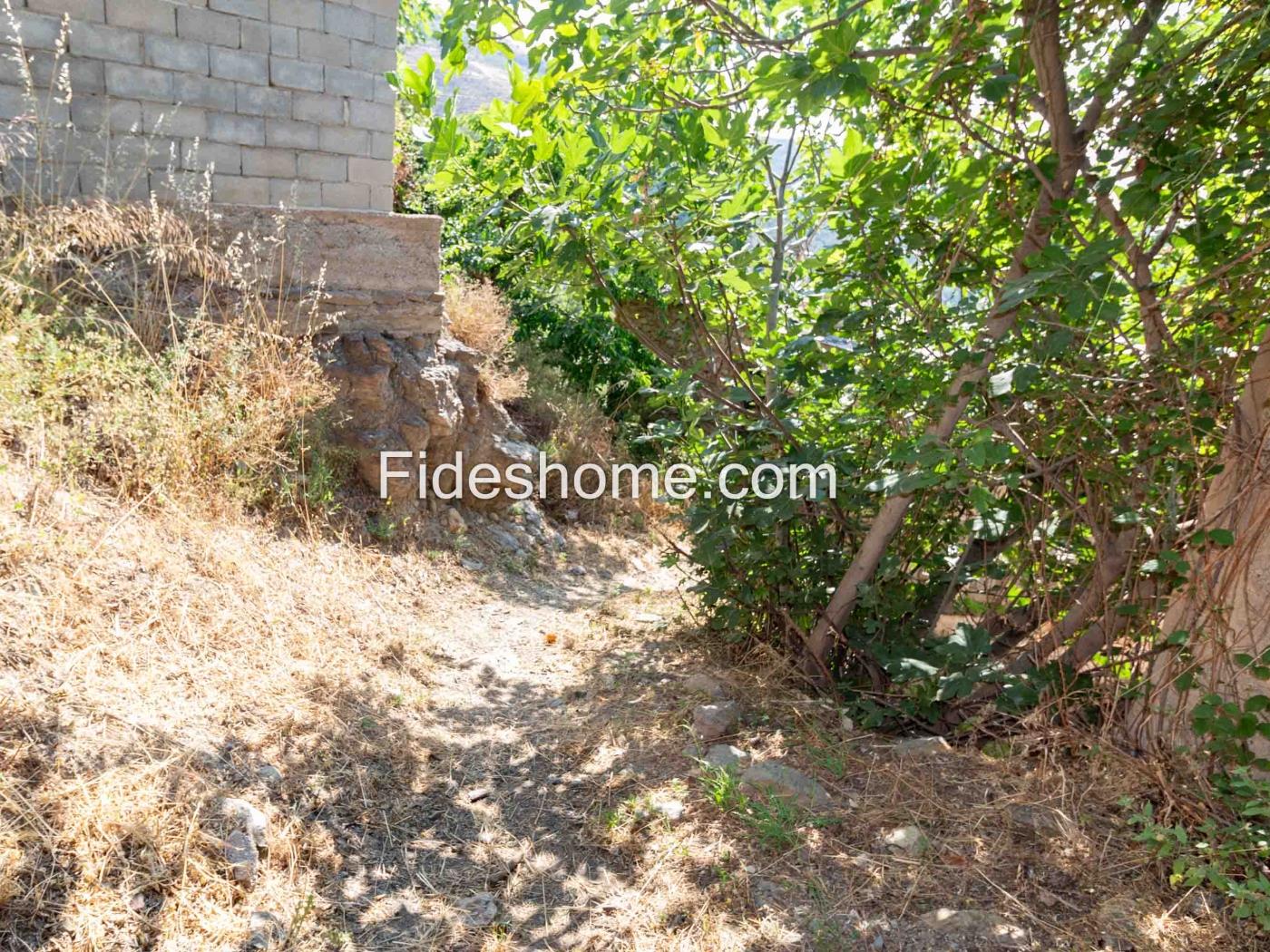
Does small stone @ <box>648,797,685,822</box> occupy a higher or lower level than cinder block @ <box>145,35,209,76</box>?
lower

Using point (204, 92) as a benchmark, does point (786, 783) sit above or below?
below

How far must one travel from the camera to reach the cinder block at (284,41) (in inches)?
197

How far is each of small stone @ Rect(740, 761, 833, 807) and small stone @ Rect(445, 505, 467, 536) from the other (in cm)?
309

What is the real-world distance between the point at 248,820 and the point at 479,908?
2.20 feet

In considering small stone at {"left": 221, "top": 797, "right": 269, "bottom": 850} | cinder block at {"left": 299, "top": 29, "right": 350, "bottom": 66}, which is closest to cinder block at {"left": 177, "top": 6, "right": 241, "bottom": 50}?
cinder block at {"left": 299, "top": 29, "right": 350, "bottom": 66}

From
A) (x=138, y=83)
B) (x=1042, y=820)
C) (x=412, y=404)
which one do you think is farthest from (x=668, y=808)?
(x=138, y=83)

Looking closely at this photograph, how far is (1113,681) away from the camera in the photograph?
265 centimetres

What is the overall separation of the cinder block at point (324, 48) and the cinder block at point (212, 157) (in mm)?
736

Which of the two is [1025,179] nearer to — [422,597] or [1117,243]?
[1117,243]

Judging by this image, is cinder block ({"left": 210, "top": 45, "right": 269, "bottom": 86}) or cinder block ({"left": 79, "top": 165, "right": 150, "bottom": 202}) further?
cinder block ({"left": 210, "top": 45, "right": 269, "bottom": 86})

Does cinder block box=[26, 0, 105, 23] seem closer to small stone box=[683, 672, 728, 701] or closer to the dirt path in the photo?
the dirt path

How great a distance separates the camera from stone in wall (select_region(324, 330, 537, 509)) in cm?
511

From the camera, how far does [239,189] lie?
5027 millimetres

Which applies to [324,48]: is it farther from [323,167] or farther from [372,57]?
[323,167]
